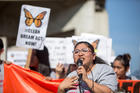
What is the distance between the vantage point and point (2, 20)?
49.4 ft

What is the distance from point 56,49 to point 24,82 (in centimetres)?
206

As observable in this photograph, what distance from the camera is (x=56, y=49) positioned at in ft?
19.2

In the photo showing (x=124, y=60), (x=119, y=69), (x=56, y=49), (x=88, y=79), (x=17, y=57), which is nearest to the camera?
(x=88, y=79)

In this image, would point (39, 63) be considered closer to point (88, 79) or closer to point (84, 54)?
point (84, 54)

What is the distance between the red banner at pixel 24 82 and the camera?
3.86 metres

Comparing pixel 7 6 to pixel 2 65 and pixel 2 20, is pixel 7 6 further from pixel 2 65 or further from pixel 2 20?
pixel 2 65

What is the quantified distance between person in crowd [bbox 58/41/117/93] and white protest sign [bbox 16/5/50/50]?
1.59 meters

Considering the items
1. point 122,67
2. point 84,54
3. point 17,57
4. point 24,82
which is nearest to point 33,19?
point 24,82

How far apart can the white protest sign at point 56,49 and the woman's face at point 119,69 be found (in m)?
1.45

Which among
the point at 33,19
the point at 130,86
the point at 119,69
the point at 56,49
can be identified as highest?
Result: the point at 33,19

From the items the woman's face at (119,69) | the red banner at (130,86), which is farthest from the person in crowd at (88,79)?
the woman's face at (119,69)

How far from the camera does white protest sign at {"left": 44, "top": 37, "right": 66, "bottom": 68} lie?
224 inches

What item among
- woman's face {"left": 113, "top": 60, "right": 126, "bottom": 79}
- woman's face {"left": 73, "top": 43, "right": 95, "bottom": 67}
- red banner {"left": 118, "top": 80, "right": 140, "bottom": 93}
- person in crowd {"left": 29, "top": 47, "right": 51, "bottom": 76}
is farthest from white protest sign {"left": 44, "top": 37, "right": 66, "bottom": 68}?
woman's face {"left": 73, "top": 43, "right": 95, "bottom": 67}

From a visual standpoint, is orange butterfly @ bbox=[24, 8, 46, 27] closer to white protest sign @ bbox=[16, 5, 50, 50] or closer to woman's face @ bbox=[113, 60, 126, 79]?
white protest sign @ bbox=[16, 5, 50, 50]
